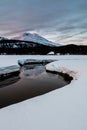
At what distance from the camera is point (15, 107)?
214 inches

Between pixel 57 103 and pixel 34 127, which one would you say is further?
pixel 57 103

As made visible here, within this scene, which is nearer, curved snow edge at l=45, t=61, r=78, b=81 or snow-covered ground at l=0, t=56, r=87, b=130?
snow-covered ground at l=0, t=56, r=87, b=130

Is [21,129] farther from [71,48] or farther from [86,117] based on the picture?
[71,48]

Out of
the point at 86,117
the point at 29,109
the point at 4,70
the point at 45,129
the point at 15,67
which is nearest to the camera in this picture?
the point at 45,129

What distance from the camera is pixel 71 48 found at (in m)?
72.2

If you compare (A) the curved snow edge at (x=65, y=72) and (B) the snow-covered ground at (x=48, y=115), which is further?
(A) the curved snow edge at (x=65, y=72)

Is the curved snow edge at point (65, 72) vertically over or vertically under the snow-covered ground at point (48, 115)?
under

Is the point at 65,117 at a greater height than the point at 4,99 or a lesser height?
greater

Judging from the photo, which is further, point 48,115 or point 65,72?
point 65,72

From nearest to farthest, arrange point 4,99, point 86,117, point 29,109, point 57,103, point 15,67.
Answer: point 86,117 → point 29,109 → point 57,103 → point 4,99 → point 15,67

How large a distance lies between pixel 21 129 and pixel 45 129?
479 millimetres

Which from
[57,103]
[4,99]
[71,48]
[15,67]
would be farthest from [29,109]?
[71,48]

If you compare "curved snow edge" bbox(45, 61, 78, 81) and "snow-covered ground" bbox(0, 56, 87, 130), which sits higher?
"snow-covered ground" bbox(0, 56, 87, 130)

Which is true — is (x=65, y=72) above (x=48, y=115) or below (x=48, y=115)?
below
